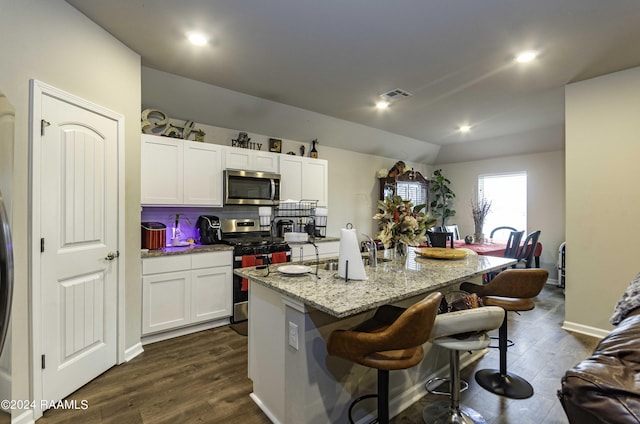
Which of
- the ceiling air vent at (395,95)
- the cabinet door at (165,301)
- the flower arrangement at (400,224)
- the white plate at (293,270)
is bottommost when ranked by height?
the cabinet door at (165,301)

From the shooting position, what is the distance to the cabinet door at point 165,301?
291 cm

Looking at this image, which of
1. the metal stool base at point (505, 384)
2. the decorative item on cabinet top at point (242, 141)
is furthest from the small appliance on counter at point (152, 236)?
the metal stool base at point (505, 384)

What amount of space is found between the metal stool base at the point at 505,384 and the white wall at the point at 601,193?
1.65m

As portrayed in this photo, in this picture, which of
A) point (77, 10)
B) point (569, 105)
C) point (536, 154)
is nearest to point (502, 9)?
point (569, 105)

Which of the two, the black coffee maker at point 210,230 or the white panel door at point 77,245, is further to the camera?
the black coffee maker at point 210,230

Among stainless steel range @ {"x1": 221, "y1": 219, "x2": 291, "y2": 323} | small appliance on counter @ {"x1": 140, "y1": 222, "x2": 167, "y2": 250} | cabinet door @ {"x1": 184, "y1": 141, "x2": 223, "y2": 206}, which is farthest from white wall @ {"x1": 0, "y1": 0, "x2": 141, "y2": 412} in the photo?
stainless steel range @ {"x1": 221, "y1": 219, "x2": 291, "y2": 323}

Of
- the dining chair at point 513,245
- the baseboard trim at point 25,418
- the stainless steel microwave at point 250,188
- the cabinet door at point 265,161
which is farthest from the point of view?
the dining chair at point 513,245

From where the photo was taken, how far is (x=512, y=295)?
86.9 inches

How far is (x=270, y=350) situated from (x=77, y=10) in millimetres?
2721

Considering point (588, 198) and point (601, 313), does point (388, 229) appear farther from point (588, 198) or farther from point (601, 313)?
point (601, 313)

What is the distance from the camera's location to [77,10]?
2146 mm

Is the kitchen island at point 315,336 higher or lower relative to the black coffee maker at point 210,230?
lower

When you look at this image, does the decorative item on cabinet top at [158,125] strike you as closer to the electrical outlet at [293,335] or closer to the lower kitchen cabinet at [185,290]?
the lower kitchen cabinet at [185,290]

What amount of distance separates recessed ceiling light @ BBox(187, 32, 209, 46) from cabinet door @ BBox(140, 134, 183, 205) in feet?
3.80
